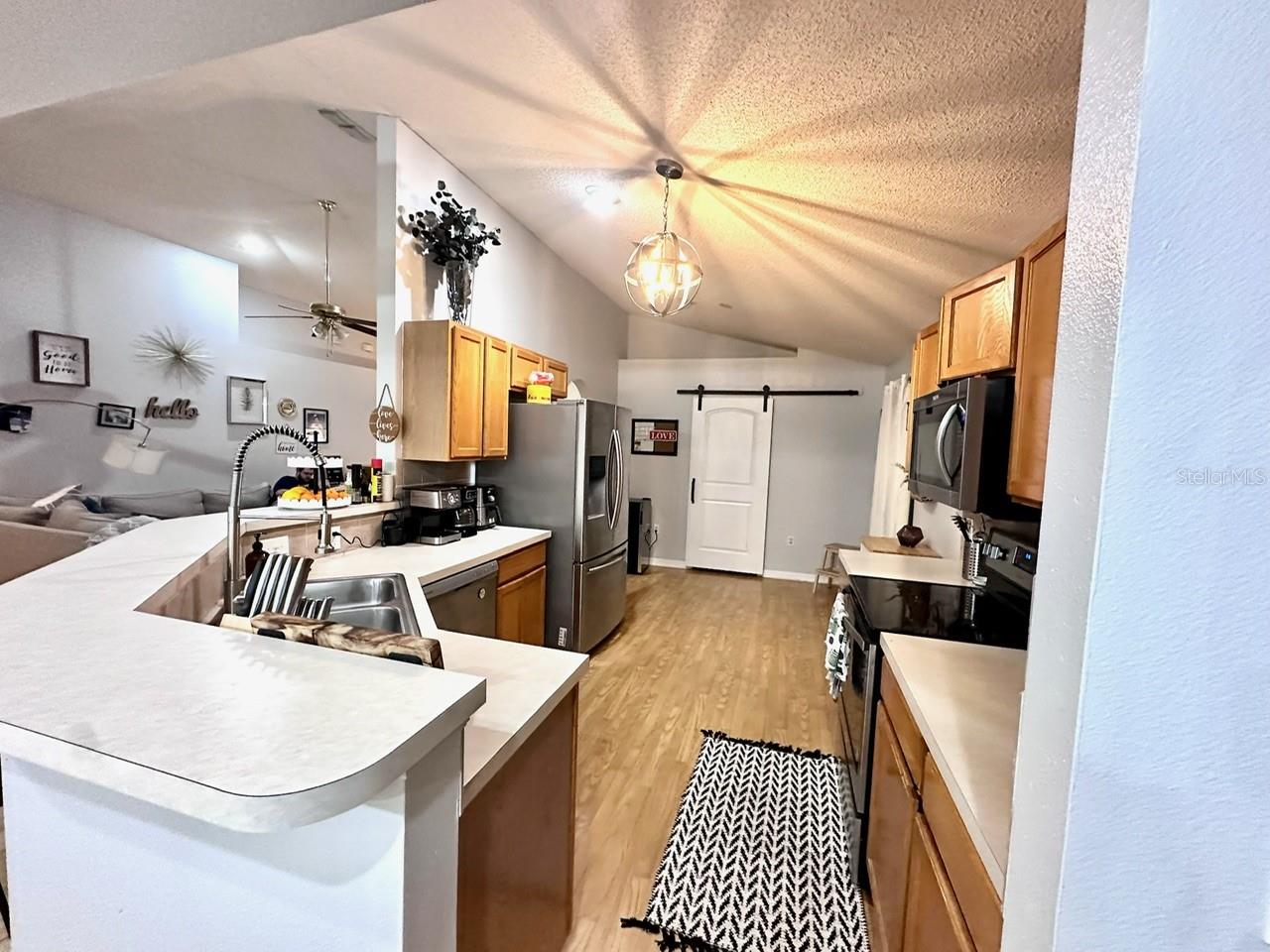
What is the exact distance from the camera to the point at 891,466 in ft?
14.2

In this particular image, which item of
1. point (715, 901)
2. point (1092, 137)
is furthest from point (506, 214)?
point (715, 901)

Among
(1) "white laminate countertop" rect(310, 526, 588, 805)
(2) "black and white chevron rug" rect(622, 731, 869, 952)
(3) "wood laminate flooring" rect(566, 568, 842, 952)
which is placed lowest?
(2) "black and white chevron rug" rect(622, 731, 869, 952)

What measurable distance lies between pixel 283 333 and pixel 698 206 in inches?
196

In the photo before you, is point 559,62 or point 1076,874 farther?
point 559,62

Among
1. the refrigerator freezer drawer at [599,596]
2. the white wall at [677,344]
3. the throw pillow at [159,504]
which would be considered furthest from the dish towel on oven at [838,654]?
the throw pillow at [159,504]

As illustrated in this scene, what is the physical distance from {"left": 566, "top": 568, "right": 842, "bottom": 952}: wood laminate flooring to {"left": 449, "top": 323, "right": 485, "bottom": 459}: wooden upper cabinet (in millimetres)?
1550

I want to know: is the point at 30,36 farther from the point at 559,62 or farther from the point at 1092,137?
the point at 1092,137

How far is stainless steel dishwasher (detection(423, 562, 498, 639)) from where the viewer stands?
218 cm

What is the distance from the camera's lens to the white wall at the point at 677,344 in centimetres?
584

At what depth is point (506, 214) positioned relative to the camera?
361 cm

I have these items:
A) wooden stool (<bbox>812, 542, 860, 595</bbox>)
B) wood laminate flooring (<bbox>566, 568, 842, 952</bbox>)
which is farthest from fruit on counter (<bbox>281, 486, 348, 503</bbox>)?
wooden stool (<bbox>812, 542, 860, 595</bbox>)

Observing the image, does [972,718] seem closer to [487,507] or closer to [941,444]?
[941,444]

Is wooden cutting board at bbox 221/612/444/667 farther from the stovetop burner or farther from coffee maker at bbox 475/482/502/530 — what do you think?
coffee maker at bbox 475/482/502/530

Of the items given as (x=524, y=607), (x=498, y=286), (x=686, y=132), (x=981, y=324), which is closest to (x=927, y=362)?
(x=981, y=324)
